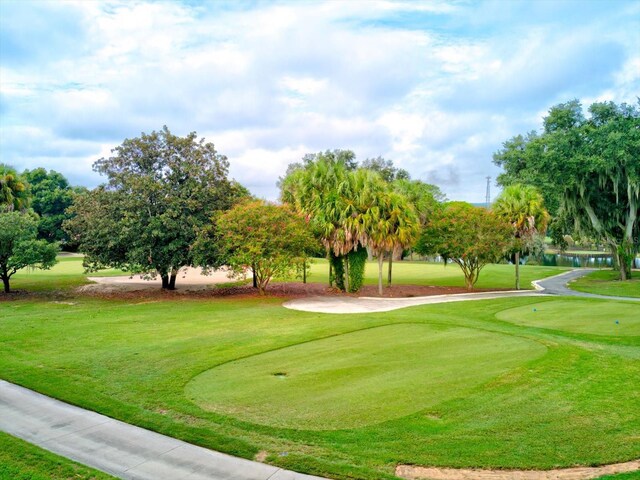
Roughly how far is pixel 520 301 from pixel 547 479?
18.8 metres

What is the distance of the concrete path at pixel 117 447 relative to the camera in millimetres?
6316

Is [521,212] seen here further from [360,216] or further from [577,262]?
[577,262]

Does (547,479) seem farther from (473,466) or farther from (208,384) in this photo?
(208,384)

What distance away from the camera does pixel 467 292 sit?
29.1 metres

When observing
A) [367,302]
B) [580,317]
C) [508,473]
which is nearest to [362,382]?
[508,473]

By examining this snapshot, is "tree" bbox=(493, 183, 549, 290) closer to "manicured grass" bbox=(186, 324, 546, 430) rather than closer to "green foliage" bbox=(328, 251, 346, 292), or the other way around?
"green foliage" bbox=(328, 251, 346, 292)

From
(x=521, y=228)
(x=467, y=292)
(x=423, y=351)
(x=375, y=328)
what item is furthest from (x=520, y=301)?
(x=423, y=351)

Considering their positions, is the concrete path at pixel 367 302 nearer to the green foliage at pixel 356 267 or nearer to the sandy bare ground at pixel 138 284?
the green foliage at pixel 356 267

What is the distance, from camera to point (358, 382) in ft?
32.2

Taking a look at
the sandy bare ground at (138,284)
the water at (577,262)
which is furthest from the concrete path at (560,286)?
the water at (577,262)

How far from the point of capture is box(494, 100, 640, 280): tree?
31.6m

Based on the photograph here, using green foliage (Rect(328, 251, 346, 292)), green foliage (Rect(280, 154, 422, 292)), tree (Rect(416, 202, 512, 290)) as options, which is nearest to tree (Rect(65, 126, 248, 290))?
green foliage (Rect(280, 154, 422, 292))

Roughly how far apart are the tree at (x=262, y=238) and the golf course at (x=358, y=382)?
5714 millimetres

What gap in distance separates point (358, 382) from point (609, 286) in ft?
92.0
